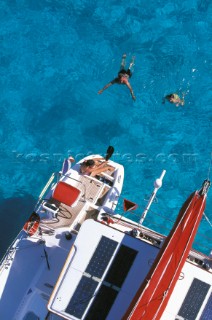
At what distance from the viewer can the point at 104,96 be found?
52.8 ft

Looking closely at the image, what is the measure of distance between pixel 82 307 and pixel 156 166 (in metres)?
7.67

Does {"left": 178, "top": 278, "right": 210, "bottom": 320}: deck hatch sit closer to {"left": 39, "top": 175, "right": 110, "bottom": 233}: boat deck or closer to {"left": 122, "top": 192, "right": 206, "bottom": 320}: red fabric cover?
{"left": 122, "top": 192, "right": 206, "bottom": 320}: red fabric cover

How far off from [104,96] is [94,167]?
13.6 feet

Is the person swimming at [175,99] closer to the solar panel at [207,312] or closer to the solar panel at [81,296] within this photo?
the solar panel at [207,312]

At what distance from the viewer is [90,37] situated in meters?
16.5

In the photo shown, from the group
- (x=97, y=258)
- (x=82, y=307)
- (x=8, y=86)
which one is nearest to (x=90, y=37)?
(x=8, y=86)

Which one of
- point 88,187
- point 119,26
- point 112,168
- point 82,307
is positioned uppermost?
point 119,26

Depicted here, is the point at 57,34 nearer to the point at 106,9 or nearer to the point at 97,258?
the point at 106,9

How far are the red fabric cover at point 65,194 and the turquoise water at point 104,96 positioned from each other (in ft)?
13.6

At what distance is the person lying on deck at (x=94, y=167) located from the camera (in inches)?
506

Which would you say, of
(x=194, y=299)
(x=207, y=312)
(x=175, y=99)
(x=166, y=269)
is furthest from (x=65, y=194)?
(x=175, y=99)

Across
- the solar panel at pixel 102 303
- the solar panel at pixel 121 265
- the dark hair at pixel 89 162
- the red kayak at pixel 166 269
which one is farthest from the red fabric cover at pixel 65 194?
the red kayak at pixel 166 269

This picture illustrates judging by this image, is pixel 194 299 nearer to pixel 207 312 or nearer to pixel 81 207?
pixel 207 312

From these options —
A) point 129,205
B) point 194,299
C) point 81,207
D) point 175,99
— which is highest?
point 175,99
